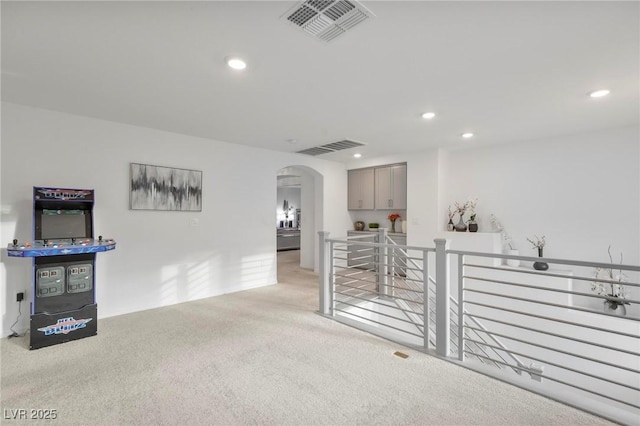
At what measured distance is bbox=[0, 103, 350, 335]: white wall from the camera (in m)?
3.10

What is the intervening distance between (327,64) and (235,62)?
72cm

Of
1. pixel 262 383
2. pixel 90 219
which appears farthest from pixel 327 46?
pixel 90 219

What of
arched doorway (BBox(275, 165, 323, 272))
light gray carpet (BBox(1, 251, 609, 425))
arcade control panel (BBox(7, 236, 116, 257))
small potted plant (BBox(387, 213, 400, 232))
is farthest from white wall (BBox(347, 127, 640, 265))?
arcade control panel (BBox(7, 236, 116, 257))

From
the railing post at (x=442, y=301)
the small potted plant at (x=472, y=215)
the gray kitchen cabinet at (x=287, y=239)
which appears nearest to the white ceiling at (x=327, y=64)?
the railing post at (x=442, y=301)

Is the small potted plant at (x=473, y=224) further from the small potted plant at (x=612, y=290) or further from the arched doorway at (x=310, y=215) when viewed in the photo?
the arched doorway at (x=310, y=215)

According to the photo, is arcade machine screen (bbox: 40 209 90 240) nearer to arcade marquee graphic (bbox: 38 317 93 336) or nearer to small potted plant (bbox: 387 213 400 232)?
arcade marquee graphic (bbox: 38 317 93 336)

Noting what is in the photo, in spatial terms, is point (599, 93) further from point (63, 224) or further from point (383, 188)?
point (63, 224)

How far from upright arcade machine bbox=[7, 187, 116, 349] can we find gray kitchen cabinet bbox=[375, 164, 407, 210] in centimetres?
466

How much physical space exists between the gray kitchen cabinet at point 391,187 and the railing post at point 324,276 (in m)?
2.67

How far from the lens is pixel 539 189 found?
4.67 m

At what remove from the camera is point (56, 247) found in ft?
8.89

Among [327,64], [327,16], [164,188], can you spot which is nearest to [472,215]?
[327,64]

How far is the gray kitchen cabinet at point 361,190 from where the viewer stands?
630 cm

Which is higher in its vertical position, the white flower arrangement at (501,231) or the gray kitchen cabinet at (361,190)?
the gray kitchen cabinet at (361,190)
